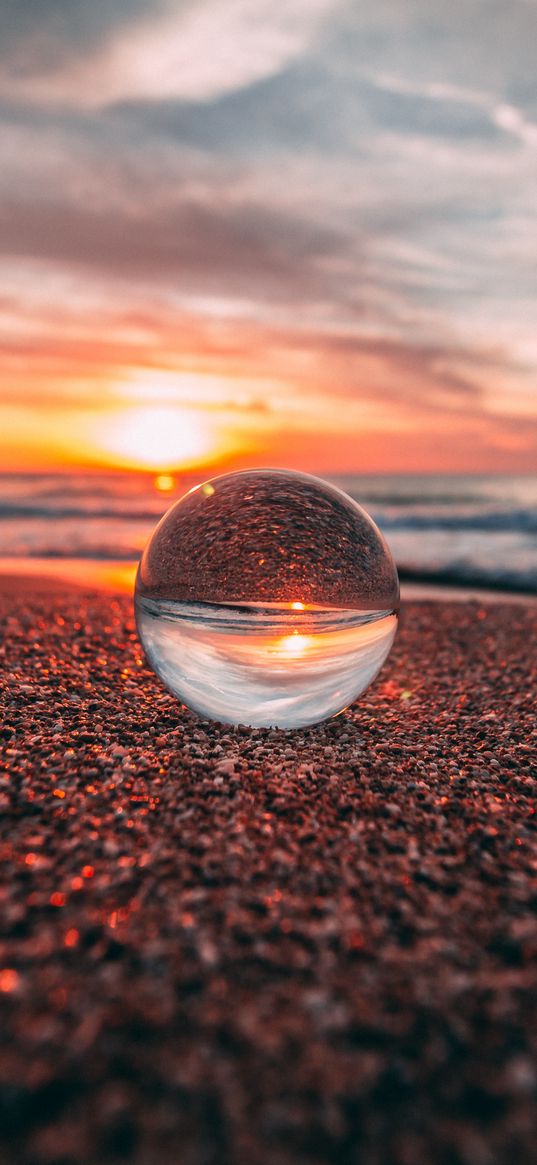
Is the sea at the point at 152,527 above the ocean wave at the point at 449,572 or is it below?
above

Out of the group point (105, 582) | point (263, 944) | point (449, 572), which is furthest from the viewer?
point (449, 572)

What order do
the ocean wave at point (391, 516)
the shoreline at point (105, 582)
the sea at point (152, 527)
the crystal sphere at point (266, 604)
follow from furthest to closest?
the ocean wave at point (391, 516)
the sea at point (152, 527)
the shoreline at point (105, 582)
the crystal sphere at point (266, 604)

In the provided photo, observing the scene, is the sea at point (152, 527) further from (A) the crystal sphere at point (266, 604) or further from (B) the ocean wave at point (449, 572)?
(A) the crystal sphere at point (266, 604)

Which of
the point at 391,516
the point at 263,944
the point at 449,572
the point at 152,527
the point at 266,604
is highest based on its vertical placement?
the point at 391,516

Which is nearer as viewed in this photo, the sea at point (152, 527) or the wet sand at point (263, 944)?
the wet sand at point (263, 944)

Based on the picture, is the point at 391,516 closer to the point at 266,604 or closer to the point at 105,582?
the point at 105,582

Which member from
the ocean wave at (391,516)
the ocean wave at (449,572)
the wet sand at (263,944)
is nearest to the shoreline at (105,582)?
the ocean wave at (449,572)

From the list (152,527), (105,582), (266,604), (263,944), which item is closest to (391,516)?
(152,527)
